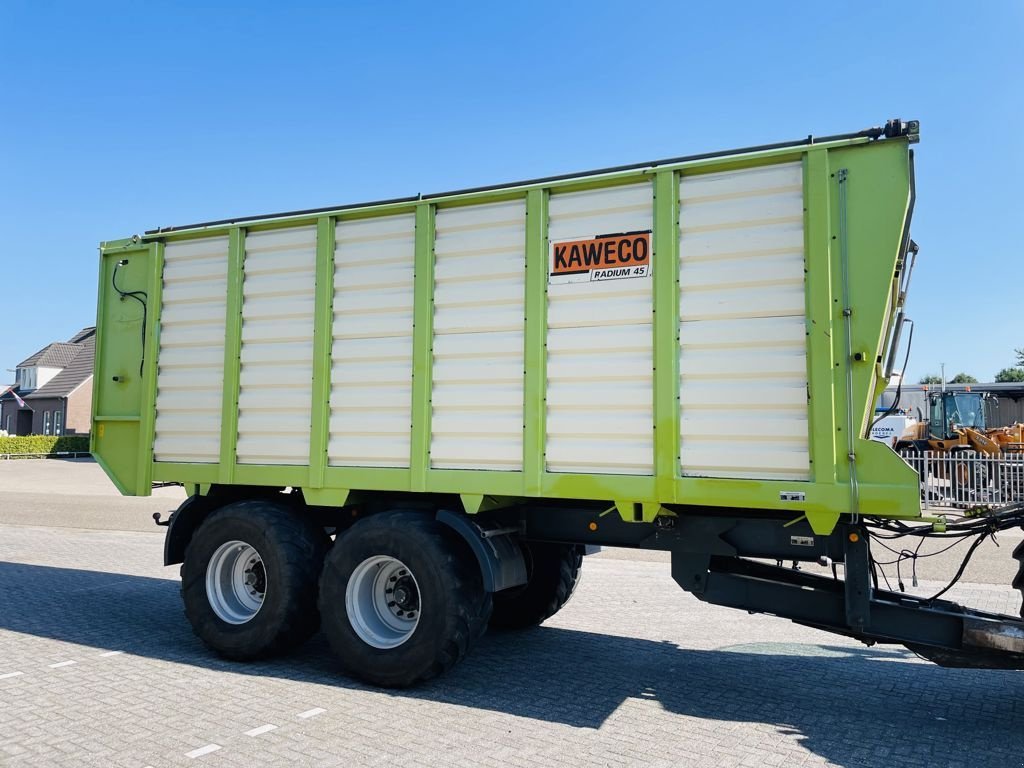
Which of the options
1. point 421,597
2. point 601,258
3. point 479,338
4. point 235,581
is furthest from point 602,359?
point 235,581

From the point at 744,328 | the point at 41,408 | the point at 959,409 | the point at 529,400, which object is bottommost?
the point at 529,400

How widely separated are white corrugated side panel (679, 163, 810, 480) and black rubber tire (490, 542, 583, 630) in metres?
2.54

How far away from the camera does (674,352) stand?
16.4 feet

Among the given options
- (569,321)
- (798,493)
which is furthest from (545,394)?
(798,493)

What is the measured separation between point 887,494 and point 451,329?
308 centimetres

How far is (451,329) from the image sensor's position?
5.69m

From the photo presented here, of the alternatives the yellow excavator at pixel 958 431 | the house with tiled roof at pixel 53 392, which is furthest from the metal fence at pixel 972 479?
the house with tiled roof at pixel 53 392

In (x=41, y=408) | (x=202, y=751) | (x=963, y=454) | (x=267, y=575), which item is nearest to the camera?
(x=202, y=751)

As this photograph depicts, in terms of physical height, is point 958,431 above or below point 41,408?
below

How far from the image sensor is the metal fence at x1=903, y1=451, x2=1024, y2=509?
14.3 m

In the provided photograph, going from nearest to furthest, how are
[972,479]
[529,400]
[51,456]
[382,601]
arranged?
[529,400] → [382,601] → [972,479] → [51,456]

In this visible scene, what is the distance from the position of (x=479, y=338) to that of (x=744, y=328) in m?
1.85

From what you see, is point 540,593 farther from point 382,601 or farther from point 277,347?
point 277,347

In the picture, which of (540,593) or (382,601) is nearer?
(382,601)
